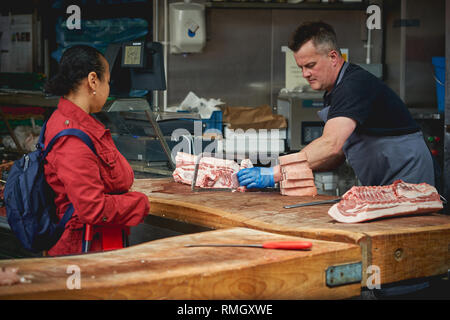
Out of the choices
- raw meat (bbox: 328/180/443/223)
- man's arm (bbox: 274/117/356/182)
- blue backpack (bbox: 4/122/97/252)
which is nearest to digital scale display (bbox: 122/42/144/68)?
man's arm (bbox: 274/117/356/182)

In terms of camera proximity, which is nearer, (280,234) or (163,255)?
(163,255)

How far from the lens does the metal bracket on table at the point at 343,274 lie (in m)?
2.17

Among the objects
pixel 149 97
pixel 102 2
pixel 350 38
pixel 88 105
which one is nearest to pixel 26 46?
pixel 102 2

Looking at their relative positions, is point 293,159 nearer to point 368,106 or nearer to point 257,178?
point 257,178

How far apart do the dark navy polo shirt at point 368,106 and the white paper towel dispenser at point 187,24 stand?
3.21 m

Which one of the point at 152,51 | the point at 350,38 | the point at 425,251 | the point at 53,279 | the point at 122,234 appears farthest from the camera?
the point at 350,38

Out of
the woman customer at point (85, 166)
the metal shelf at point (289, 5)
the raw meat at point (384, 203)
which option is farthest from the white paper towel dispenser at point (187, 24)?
the raw meat at point (384, 203)

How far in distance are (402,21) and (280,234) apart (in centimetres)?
462

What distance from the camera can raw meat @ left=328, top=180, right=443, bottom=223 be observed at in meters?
2.61

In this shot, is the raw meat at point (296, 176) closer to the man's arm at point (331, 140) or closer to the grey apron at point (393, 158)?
the man's arm at point (331, 140)

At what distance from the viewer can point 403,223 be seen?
2576 millimetres

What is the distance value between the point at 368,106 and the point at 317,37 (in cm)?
49

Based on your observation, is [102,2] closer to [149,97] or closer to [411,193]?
[149,97]

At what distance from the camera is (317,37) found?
133 inches
